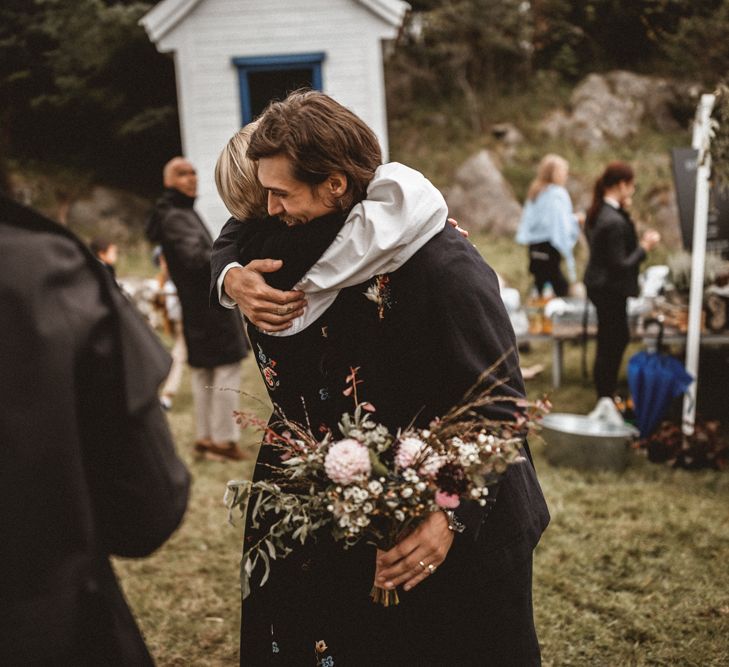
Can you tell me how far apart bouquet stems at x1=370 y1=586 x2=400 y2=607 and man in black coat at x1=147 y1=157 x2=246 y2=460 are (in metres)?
3.96

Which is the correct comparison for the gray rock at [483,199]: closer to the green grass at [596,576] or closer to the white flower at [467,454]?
the green grass at [596,576]

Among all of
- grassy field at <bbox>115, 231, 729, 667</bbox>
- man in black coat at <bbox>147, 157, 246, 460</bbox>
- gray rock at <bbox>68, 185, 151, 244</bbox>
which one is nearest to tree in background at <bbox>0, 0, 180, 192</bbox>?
gray rock at <bbox>68, 185, 151, 244</bbox>

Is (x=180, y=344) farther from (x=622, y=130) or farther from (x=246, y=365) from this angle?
(x=622, y=130)

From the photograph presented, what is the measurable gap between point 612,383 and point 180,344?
4080mm

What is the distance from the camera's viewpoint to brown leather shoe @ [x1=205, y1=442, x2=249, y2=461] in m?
5.88

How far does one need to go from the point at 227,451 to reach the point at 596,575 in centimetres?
303

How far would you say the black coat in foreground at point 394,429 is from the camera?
1693 mm

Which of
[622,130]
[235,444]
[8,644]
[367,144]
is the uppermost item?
[367,144]

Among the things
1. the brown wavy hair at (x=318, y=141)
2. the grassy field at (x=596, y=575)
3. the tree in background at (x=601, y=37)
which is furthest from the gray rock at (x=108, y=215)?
the brown wavy hair at (x=318, y=141)

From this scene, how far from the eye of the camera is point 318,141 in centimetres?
167

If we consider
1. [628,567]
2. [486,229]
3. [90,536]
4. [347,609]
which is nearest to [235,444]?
[628,567]

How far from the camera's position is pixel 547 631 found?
11.3 feet

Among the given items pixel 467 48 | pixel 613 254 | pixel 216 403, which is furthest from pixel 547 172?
pixel 467 48

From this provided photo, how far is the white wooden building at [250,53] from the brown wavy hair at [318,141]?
9.41m
